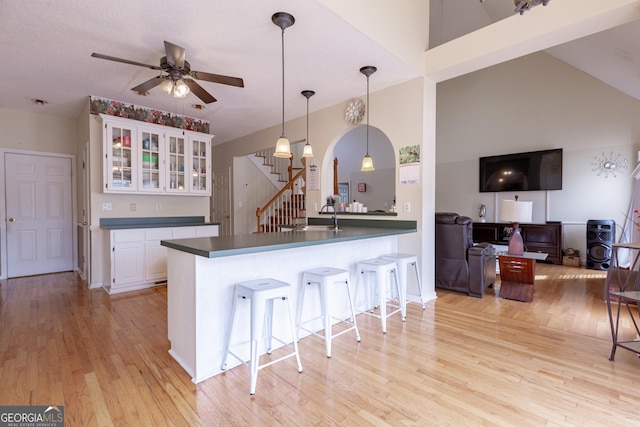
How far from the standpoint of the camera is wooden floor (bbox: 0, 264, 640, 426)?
1.73 metres

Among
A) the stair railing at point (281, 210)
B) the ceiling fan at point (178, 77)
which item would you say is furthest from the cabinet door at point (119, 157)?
the stair railing at point (281, 210)

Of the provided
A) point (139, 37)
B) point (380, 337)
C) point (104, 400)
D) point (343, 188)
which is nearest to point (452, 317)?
point (380, 337)

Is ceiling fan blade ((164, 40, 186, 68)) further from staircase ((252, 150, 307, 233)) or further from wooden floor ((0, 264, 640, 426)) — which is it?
staircase ((252, 150, 307, 233))

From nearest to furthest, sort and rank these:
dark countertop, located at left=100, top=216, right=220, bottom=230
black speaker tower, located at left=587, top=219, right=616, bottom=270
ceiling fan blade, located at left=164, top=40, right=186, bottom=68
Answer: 1. ceiling fan blade, located at left=164, top=40, right=186, bottom=68
2. dark countertop, located at left=100, top=216, right=220, bottom=230
3. black speaker tower, located at left=587, top=219, right=616, bottom=270

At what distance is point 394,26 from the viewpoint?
3.15 metres

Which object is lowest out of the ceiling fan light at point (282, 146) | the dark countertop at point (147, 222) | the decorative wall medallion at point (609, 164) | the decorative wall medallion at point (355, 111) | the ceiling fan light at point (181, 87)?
the dark countertop at point (147, 222)

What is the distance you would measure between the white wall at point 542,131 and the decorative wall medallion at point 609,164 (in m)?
0.07

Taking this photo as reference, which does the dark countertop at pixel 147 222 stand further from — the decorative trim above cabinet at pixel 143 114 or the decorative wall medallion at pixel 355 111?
the decorative wall medallion at pixel 355 111

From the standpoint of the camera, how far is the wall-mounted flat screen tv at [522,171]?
607 centimetres

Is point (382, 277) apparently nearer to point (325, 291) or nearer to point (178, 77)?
point (325, 291)

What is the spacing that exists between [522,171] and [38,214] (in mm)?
8871

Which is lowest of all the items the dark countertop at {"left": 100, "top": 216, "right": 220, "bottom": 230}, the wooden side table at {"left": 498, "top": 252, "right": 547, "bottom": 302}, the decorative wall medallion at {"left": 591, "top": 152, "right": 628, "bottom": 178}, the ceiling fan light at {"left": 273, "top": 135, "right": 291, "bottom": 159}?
the wooden side table at {"left": 498, "top": 252, "right": 547, "bottom": 302}

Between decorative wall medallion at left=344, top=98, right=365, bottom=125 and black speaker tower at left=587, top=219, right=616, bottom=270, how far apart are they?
15.0ft

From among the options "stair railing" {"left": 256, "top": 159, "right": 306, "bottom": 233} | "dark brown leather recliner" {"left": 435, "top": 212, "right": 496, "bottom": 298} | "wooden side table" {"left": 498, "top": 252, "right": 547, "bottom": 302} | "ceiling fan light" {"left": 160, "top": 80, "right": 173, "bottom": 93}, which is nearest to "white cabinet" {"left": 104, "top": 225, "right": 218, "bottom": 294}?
"ceiling fan light" {"left": 160, "top": 80, "right": 173, "bottom": 93}
